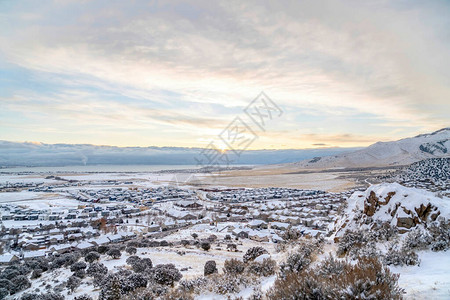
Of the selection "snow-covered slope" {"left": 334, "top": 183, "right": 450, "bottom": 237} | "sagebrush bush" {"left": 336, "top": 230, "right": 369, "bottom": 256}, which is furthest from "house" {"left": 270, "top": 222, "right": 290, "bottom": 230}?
"sagebrush bush" {"left": 336, "top": 230, "right": 369, "bottom": 256}

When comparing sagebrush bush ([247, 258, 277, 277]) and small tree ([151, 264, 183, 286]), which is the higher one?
sagebrush bush ([247, 258, 277, 277])

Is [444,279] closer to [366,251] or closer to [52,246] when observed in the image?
[366,251]

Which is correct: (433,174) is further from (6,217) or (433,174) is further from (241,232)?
(6,217)

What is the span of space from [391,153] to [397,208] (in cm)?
17170

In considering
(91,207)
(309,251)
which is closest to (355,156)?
(91,207)

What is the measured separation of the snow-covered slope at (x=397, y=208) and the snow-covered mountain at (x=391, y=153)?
5466 inches

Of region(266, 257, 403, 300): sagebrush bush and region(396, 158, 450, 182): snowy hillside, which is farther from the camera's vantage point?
region(396, 158, 450, 182): snowy hillside

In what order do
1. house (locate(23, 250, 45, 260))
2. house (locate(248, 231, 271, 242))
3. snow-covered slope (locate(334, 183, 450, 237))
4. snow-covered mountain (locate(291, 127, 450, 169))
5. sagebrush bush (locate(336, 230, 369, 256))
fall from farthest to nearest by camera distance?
snow-covered mountain (locate(291, 127, 450, 169))
house (locate(248, 231, 271, 242))
house (locate(23, 250, 45, 260))
snow-covered slope (locate(334, 183, 450, 237))
sagebrush bush (locate(336, 230, 369, 256))

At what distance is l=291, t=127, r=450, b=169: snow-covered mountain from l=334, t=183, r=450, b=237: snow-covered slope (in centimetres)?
13883

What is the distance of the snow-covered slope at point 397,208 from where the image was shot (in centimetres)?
1055

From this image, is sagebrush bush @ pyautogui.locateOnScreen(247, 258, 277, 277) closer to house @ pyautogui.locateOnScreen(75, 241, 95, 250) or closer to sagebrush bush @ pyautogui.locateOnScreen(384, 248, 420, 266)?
sagebrush bush @ pyautogui.locateOnScreen(384, 248, 420, 266)

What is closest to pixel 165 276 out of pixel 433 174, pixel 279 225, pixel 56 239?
pixel 279 225

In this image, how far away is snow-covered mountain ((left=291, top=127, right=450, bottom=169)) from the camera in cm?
13700

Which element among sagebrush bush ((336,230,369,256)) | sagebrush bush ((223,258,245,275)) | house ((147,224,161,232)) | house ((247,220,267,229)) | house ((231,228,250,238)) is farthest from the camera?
house ((147,224,161,232))
